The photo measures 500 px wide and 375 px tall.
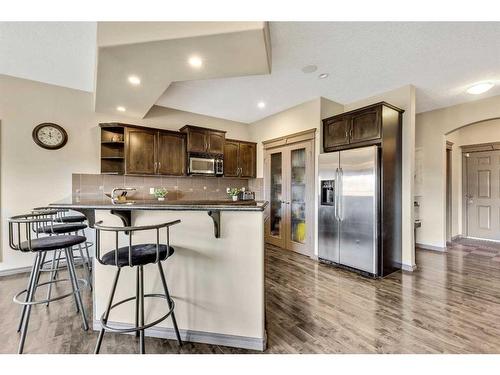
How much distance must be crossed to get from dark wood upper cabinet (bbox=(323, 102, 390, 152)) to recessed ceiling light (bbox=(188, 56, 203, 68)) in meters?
2.30

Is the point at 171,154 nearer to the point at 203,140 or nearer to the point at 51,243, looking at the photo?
the point at 203,140

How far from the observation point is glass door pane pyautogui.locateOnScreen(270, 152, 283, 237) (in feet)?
15.3

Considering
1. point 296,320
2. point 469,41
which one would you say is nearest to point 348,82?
point 469,41

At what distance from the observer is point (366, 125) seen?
322 cm

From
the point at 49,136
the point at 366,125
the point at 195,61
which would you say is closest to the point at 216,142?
the point at 195,61

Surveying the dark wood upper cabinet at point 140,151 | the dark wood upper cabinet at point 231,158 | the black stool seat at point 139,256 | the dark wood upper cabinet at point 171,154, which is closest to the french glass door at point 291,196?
the dark wood upper cabinet at point 231,158

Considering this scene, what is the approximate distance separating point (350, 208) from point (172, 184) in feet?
10.9

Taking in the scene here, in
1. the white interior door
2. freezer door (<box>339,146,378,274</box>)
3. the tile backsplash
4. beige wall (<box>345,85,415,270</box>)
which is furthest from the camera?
the white interior door

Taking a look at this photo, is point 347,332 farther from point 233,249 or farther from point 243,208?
point 243,208

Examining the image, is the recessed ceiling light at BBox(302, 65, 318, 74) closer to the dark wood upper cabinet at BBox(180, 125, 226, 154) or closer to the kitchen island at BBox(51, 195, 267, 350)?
the kitchen island at BBox(51, 195, 267, 350)

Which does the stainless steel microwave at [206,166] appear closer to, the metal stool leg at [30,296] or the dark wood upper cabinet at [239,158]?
the dark wood upper cabinet at [239,158]

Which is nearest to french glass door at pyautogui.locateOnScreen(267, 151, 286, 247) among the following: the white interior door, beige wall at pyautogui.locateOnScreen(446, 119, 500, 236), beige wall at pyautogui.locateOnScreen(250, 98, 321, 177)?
beige wall at pyautogui.locateOnScreen(250, 98, 321, 177)

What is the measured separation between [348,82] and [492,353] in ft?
10.4

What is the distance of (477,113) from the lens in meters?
3.85
